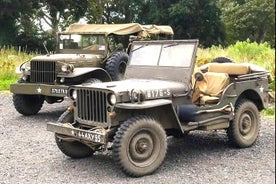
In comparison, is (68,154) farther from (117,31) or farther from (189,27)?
(189,27)

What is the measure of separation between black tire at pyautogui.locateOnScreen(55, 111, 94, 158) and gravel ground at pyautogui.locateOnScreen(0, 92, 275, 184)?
0.09 metres

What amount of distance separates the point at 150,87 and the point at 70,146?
4.13ft

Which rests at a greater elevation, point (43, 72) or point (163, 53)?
point (163, 53)

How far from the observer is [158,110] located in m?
5.77

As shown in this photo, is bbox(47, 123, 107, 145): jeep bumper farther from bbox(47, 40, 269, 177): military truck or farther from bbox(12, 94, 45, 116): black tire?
bbox(12, 94, 45, 116): black tire

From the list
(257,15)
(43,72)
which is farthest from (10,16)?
(257,15)

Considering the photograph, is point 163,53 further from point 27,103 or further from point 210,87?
point 27,103

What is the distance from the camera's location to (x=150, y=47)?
670 centimetres

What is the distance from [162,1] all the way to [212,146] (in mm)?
33361

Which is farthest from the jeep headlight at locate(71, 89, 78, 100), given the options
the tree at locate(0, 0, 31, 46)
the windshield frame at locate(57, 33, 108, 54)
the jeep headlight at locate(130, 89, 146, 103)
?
the tree at locate(0, 0, 31, 46)

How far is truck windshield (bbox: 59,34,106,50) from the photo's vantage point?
10.7 meters

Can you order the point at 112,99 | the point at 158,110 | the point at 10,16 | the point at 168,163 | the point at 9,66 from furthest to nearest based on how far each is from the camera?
the point at 10,16
the point at 9,66
the point at 168,163
the point at 158,110
the point at 112,99

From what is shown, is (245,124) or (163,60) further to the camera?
(245,124)

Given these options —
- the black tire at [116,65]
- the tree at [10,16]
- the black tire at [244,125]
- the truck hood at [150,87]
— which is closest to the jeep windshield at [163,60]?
the truck hood at [150,87]
